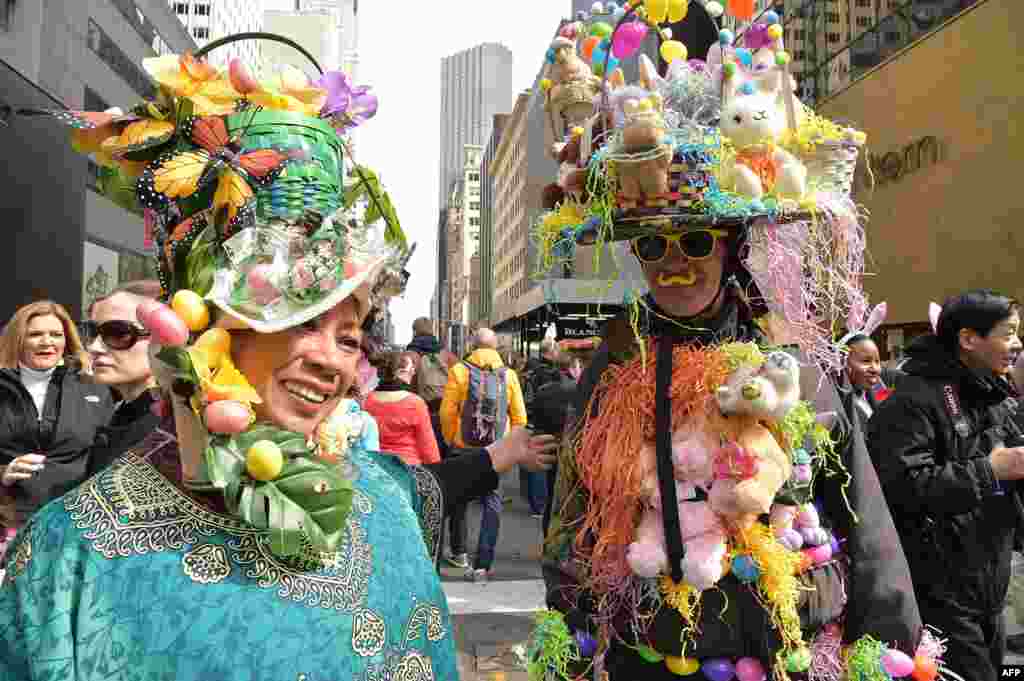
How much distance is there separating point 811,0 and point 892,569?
20764 millimetres

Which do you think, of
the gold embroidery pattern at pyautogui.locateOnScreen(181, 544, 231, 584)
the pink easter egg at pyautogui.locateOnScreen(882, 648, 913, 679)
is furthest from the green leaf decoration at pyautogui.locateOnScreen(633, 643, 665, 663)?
the gold embroidery pattern at pyautogui.locateOnScreen(181, 544, 231, 584)

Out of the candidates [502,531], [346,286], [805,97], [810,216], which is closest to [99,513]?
[346,286]

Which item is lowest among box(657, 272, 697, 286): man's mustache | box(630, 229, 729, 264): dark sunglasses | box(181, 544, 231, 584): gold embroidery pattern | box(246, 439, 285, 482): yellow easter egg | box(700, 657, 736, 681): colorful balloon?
box(700, 657, 736, 681): colorful balloon

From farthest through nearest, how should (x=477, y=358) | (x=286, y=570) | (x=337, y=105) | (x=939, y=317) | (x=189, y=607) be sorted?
(x=477, y=358) → (x=939, y=317) → (x=337, y=105) → (x=286, y=570) → (x=189, y=607)

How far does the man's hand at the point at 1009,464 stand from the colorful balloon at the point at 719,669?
1.65 m

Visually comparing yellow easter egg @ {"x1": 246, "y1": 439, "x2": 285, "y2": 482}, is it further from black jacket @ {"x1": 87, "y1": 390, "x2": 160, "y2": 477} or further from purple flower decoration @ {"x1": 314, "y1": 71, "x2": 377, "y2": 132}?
black jacket @ {"x1": 87, "y1": 390, "x2": 160, "y2": 477}

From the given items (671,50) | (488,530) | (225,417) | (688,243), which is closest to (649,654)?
(688,243)

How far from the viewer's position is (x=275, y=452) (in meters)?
1.47

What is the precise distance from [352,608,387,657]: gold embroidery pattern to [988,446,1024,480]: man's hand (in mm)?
2600

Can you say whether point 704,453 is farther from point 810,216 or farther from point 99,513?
point 99,513

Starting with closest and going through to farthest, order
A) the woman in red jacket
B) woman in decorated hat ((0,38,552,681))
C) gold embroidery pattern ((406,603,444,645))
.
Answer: woman in decorated hat ((0,38,552,681)) < gold embroidery pattern ((406,603,444,645)) < the woman in red jacket

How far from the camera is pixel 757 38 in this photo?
98.5 inches

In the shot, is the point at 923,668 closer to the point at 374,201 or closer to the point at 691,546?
the point at 691,546

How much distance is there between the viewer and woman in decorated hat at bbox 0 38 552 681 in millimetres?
1399
